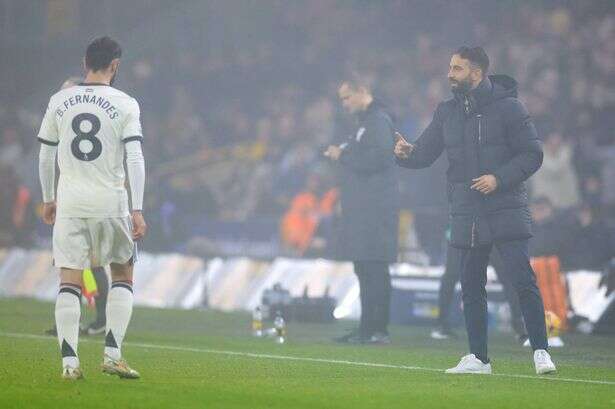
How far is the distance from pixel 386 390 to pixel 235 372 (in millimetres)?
1594

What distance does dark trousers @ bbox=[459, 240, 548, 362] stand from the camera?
464 inches

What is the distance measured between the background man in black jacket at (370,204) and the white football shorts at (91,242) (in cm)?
496

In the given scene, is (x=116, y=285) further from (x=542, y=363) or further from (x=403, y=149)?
(x=542, y=363)

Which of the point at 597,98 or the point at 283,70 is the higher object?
the point at 283,70

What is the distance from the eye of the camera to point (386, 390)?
1041cm

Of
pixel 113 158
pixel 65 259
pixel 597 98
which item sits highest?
→ pixel 597 98

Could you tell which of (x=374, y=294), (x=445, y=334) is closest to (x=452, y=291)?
(x=445, y=334)

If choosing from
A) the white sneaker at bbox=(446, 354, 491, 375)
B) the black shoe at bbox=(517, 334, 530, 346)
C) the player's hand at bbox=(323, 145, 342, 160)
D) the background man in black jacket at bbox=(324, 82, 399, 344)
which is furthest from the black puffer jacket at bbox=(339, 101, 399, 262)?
the white sneaker at bbox=(446, 354, 491, 375)

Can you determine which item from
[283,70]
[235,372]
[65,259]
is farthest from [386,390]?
[283,70]

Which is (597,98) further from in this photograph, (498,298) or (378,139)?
(378,139)

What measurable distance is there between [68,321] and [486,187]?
311cm

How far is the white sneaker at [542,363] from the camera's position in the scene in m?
11.7

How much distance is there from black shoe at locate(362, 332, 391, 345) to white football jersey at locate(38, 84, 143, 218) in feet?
16.6

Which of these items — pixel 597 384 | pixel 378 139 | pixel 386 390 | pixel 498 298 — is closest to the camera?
pixel 386 390
